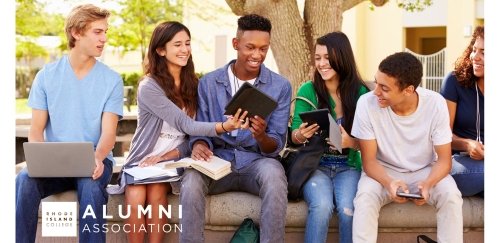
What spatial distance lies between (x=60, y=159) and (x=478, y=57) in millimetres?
2599

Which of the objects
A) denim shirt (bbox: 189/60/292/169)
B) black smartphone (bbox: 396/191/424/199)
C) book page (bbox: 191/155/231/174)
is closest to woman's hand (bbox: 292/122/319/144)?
denim shirt (bbox: 189/60/292/169)

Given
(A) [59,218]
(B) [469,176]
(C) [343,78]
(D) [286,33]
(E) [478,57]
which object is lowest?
(A) [59,218]

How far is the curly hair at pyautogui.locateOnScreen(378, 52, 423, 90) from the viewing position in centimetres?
464

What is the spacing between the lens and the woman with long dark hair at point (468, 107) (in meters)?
5.07

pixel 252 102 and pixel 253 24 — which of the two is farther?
pixel 253 24

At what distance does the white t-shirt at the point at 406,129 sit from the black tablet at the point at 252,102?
1.86 ft

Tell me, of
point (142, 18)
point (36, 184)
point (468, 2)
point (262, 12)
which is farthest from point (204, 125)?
point (142, 18)

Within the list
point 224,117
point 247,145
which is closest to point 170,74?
point 224,117

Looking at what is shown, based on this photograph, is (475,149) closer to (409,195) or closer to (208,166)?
(409,195)

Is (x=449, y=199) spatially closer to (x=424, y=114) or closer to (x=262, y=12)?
(x=424, y=114)

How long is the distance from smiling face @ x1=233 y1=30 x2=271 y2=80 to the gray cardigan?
0.51 metres

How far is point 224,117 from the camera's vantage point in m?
5.12

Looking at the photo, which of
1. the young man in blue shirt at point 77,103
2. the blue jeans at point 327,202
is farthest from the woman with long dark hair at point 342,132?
the young man in blue shirt at point 77,103

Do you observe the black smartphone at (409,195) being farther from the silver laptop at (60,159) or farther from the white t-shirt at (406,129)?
the silver laptop at (60,159)
